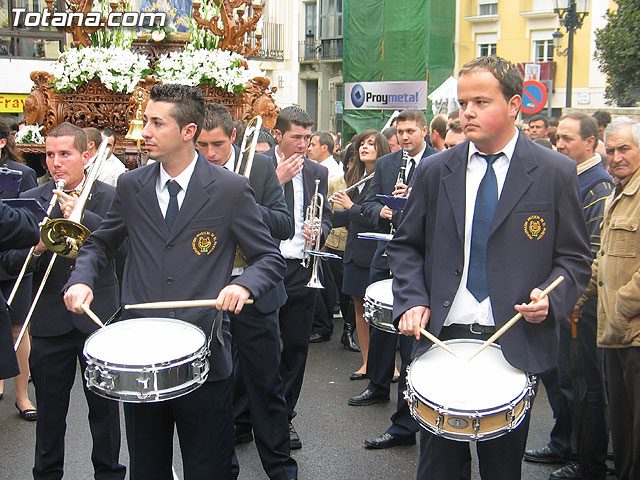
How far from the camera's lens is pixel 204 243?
10.9ft

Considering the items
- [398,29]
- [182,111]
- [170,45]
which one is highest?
[398,29]

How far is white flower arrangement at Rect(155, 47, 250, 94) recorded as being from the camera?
7621mm

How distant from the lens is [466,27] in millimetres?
35969

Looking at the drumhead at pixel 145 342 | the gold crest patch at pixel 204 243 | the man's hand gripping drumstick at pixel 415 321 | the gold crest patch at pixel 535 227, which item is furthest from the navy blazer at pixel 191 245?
the gold crest patch at pixel 535 227

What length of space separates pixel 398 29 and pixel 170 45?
17512mm

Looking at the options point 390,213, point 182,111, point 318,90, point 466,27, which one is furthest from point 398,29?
point 182,111

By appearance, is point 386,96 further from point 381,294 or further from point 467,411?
point 467,411

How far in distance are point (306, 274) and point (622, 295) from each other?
2.12m

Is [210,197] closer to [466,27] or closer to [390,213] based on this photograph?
[390,213]

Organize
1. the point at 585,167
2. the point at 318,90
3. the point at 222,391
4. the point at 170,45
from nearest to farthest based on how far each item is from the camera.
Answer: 1. the point at 222,391
2. the point at 585,167
3. the point at 170,45
4. the point at 318,90

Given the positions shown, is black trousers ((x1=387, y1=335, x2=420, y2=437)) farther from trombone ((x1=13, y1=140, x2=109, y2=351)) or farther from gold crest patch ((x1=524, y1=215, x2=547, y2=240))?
trombone ((x1=13, y1=140, x2=109, y2=351))

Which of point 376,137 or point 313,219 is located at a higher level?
point 376,137

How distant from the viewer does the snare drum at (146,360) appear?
2.90m

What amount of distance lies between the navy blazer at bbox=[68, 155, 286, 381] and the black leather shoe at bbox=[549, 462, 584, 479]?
239cm
